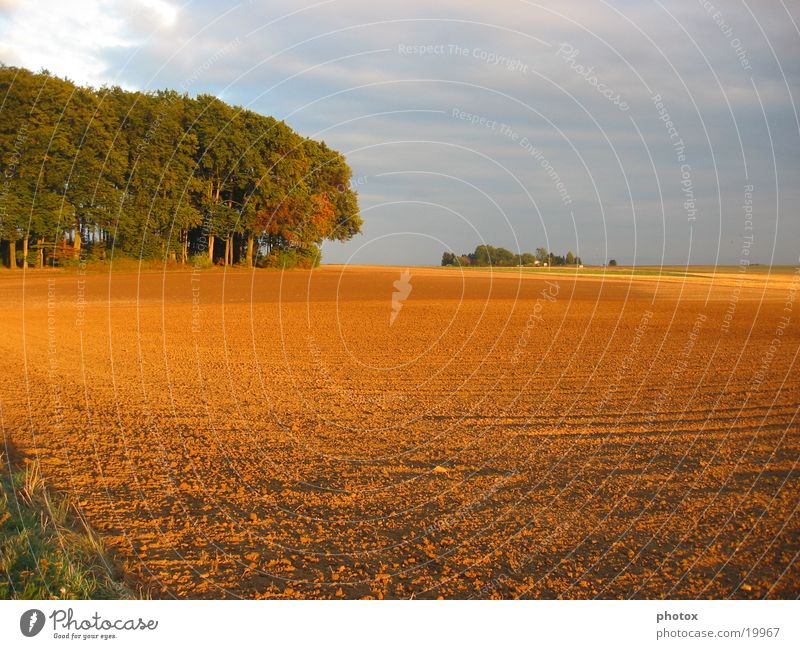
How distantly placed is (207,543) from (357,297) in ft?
114

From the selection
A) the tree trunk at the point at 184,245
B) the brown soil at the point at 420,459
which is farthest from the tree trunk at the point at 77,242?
the brown soil at the point at 420,459

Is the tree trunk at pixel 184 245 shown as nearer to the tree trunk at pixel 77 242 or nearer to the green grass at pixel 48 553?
the tree trunk at pixel 77 242

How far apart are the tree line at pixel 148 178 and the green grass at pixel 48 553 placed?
40179 millimetres

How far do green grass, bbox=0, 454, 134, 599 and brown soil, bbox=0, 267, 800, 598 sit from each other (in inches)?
13.5

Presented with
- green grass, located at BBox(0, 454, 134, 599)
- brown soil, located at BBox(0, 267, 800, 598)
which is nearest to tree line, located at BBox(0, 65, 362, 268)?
brown soil, located at BBox(0, 267, 800, 598)

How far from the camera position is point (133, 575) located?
5879mm

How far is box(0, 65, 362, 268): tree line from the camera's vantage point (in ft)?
157

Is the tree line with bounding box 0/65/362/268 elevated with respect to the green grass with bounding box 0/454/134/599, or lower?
elevated

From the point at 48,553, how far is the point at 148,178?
57823 millimetres

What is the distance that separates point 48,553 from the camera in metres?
5.62

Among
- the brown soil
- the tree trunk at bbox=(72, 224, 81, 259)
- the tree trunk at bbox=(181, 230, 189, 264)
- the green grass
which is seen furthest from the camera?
the tree trunk at bbox=(181, 230, 189, 264)

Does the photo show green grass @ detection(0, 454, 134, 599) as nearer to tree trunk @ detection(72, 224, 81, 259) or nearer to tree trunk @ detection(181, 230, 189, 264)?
tree trunk @ detection(72, 224, 81, 259)

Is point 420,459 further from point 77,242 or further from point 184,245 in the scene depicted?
point 184,245

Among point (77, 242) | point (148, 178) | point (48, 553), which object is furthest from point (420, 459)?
point (148, 178)
